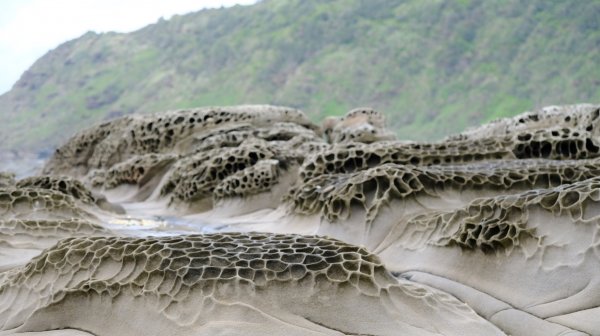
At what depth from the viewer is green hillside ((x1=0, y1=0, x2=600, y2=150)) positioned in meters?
22.8

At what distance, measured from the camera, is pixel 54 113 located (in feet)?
110

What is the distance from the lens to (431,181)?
4289 mm

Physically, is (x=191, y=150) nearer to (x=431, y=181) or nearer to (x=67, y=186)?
(x=67, y=186)

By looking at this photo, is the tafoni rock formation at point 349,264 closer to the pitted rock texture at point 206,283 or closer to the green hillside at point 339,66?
the pitted rock texture at point 206,283

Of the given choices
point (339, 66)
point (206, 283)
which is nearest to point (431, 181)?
point (206, 283)

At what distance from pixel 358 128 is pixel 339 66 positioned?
19689mm

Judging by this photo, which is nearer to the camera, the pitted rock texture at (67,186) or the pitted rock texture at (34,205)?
the pitted rock texture at (34,205)

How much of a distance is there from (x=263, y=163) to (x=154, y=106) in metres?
23.4

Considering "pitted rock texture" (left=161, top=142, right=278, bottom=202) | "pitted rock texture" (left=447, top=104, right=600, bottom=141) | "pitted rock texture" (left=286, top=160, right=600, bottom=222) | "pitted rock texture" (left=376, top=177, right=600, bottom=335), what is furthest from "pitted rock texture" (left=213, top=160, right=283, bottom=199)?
"pitted rock texture" (left=376, top=177, right=600, bottom=335)

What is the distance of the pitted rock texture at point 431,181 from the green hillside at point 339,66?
16.8 m

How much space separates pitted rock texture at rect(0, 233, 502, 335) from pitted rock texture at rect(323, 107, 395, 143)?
599 centimetres

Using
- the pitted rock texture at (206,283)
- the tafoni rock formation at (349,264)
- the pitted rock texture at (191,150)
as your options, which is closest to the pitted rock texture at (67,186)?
the tafoni rock formation at (349,264)

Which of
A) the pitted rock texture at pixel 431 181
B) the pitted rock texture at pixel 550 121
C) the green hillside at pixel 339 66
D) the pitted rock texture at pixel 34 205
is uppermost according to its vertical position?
the green hillside at pixel 339 66

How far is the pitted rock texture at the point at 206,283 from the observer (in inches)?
98.2
